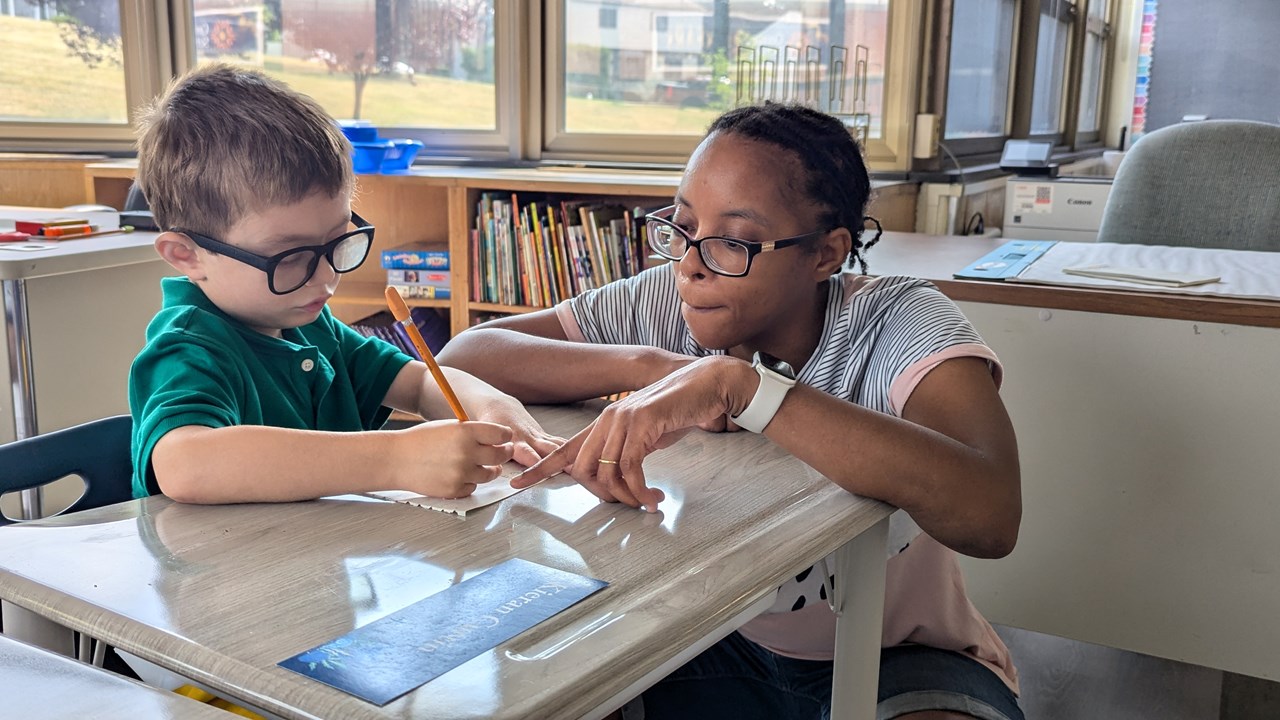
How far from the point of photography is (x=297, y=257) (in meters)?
1.10

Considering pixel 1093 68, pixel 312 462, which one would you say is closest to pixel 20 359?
pixel 312 462

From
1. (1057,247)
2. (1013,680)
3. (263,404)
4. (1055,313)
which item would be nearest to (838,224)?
(1013,680)

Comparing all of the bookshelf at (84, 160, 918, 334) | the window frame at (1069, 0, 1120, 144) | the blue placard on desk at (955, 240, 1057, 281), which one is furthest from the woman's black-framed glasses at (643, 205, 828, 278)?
the window frame at (1069, 0, 1120, 144)

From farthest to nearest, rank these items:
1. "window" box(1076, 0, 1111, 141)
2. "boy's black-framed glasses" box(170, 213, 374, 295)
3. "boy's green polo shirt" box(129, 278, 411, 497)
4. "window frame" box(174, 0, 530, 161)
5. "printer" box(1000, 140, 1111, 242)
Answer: "window" box(1076, 0, 1111, 141), "window frame" box(174, 0, 530, 161), "printer" box(1000, 140, 1111, 242), "boy's black-framed glasses" box(170, 213, 374, 295), "boy's green polo shirt" box(129, 278, 411, 497)

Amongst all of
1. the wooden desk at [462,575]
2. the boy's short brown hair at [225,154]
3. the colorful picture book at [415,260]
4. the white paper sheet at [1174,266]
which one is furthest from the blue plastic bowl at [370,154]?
the wooden desk at [462,575]

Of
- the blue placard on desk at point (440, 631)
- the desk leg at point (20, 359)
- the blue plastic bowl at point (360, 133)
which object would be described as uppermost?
the blue plastic bowl at point (360, 133)

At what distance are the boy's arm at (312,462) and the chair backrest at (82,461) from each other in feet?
0.86

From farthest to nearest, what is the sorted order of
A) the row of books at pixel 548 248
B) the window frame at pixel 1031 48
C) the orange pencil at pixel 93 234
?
the window frame at pixel 1031 48 → the row of books at pixel 548 248 → the orange pencil at pixel 93 234

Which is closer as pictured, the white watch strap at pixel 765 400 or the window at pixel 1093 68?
the white watch strap at pixel 765 400

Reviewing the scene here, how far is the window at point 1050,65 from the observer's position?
4520mm

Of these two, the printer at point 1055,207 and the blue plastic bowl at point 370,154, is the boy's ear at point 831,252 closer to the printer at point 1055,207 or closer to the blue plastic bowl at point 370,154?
A: the printer at point 1055,207

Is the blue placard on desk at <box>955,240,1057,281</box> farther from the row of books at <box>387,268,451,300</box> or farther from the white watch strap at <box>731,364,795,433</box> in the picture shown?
the row of books at <box>387,268,451,300</box>

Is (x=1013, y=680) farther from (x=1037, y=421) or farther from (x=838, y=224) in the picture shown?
(x=1037, y=421)

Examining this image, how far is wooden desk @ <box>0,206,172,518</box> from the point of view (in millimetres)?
2285
